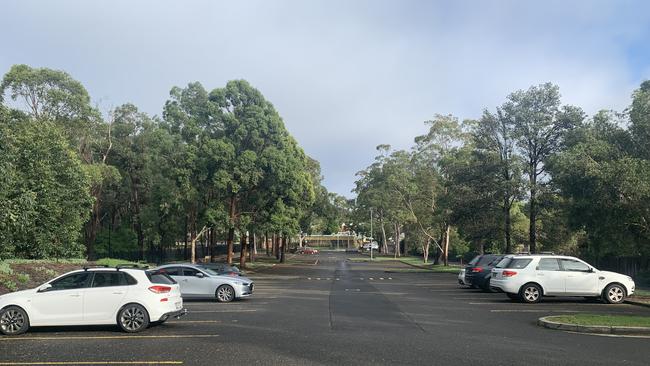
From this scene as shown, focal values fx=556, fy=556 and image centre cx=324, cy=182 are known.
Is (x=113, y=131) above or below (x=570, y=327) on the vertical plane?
above

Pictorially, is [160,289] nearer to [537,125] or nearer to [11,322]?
[11,322]

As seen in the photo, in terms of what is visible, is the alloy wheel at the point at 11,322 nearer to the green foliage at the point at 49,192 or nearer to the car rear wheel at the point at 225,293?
the car rear wheel at the point at 225,293

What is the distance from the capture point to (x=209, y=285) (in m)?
19.1

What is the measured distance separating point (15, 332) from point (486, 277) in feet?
58.4

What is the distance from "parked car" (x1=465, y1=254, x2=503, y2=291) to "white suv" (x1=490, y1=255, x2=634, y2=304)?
4523mm

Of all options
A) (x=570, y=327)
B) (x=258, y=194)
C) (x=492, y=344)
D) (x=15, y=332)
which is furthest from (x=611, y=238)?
(x=258, y=194)

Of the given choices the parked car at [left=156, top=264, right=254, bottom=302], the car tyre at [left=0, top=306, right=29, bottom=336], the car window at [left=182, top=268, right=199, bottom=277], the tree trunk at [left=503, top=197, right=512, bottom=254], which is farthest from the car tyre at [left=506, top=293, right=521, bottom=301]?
the tree trunk at [left=503, top=197, right=512, bottom=254]

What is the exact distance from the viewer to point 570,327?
12.4 metres

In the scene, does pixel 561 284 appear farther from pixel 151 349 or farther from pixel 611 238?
pixel 151 349

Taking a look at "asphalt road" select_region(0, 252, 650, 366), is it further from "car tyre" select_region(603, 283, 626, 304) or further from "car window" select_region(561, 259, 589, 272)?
"car window" select_region(561, 259, 589, 272)

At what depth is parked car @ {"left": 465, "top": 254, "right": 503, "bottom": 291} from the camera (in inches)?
930

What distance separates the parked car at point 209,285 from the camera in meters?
19.0

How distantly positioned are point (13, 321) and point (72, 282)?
1.33 m

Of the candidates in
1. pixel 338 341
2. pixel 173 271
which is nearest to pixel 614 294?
pixel 338 341
